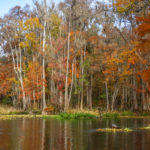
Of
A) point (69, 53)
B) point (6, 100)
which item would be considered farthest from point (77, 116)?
point (6, 100)

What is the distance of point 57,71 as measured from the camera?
33750mm

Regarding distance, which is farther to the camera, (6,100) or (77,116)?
(6,100)

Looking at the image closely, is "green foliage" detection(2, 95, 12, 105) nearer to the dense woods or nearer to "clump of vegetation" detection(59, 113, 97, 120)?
the dense woods

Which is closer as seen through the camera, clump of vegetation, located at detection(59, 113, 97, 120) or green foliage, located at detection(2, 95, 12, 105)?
clump of vegetation, located at detection(59, 113, 97, 120)

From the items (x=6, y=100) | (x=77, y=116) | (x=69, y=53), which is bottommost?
(x=77, y=116)

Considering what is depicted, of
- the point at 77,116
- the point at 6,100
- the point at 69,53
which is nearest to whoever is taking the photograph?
the point at 77,116

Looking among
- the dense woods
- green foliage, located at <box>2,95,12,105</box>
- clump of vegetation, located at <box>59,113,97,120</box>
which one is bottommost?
clump of vegetation, located at <box>59,113,97,120</box>

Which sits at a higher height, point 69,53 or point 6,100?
point 69,53

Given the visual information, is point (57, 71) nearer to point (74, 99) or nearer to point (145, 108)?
point (74, 99)

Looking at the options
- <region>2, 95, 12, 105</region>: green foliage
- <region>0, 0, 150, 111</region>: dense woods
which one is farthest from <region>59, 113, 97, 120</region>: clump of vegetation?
<region>2, 95, 12, 105</region>: green foliage

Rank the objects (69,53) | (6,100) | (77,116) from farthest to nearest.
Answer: (6,100) < (69,53) < (77,116)

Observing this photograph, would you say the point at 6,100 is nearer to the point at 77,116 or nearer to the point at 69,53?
the point at 69,53

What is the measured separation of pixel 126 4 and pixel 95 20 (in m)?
21.3

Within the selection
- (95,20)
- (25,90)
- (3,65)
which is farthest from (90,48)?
(3,65)
